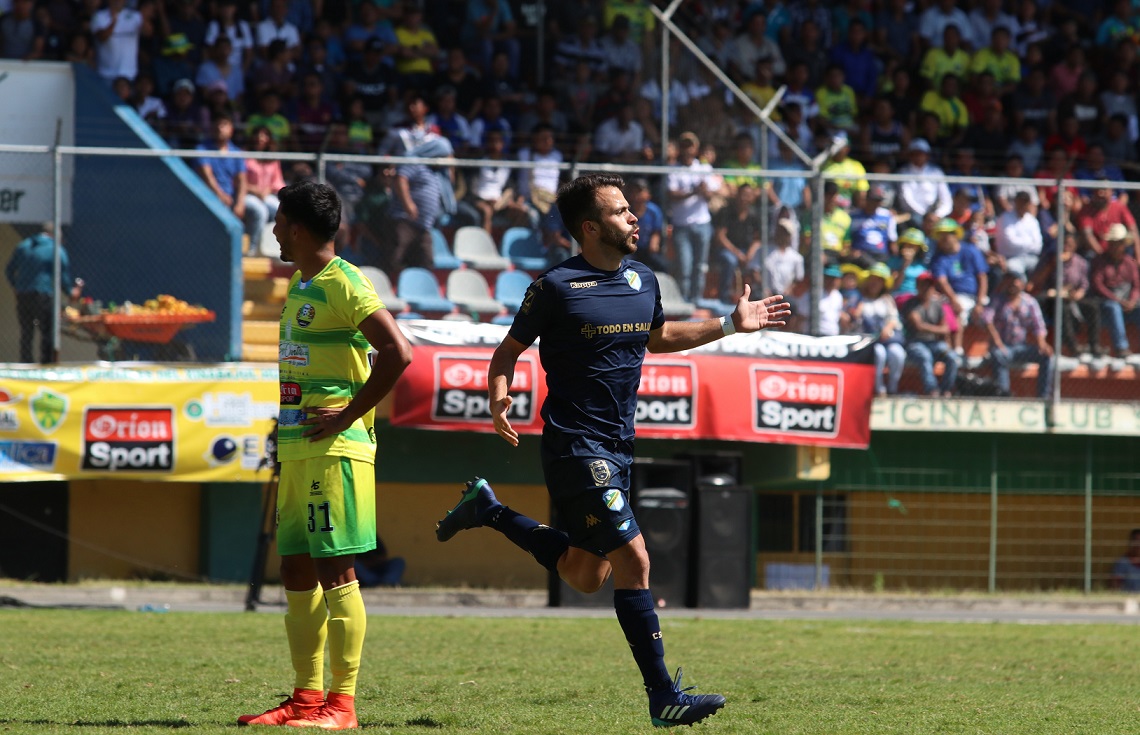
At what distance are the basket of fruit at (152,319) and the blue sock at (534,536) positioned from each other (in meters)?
9.32

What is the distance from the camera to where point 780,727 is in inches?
257

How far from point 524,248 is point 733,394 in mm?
2595

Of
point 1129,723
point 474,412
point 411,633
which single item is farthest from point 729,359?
point 1129,723

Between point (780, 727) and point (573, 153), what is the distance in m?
12.7

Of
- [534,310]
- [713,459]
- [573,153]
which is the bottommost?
[713,459]

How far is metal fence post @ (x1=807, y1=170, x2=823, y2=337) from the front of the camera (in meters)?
16.5

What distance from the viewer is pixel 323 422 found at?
6.32m

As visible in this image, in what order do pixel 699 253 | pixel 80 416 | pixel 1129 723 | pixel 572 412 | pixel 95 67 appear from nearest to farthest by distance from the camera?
pixel 572 412, pixel 1129 723, pixel 80 416, pixel 699 253, pixel 95 67

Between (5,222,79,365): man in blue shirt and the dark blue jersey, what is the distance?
32.6 feet

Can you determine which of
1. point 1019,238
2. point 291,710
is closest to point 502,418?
point 291,710

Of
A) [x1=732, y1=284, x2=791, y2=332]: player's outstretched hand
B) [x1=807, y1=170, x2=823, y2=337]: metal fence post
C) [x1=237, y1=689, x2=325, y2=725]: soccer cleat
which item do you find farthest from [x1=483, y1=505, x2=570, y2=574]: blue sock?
[x1=807, y1=170, x2=823, y2=337]: metal fence post

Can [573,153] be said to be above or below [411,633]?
above

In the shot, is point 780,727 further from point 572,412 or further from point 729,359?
point 729,359

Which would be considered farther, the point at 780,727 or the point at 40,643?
the point at 40,643
